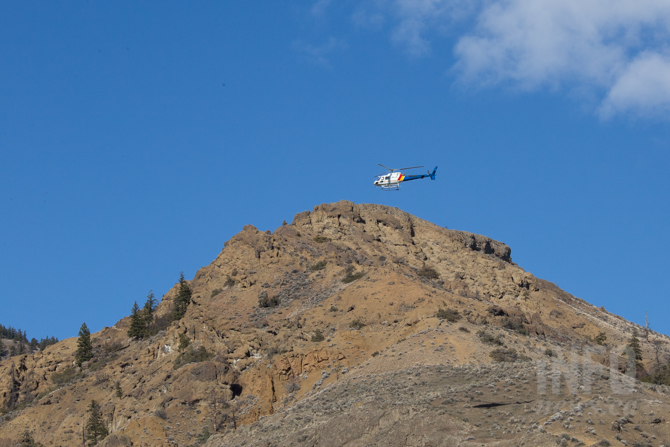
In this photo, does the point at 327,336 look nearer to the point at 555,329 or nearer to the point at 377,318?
the point at 377,318

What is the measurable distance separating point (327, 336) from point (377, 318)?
3710mm

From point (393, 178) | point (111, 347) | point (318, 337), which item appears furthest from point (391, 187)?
point (111, 347)

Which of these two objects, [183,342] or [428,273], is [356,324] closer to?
[183,342]

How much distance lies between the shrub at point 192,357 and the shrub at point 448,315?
15.5 m

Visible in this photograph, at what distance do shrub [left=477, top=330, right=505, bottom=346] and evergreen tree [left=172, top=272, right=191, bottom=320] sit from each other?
26218 millimetres

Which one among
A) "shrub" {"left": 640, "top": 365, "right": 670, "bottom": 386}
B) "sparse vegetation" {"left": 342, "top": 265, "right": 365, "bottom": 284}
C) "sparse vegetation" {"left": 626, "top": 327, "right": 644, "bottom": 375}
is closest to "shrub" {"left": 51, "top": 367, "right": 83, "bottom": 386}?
"sparse vegetation" {"left": 342, "top": 265, "right": 365, "bottom": 284}

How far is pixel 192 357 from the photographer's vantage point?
189ft

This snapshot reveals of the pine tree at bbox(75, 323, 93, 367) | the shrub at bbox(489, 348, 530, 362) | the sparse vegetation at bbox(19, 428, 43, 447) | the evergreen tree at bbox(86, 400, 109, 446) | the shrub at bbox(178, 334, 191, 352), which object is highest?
the pine tree at bbox(75, 323, 93, 367)

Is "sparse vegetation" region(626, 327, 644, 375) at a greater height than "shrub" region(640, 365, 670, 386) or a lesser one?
greater

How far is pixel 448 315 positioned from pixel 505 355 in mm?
5868

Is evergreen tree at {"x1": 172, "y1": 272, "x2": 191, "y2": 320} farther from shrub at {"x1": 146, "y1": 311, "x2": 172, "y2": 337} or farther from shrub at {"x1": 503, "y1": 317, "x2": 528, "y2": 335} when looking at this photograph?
shrub at {"x1": 503, "y1": 317, "x2": 528, "y2": 335}

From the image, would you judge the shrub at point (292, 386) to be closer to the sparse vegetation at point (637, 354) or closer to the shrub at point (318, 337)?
the shrub at point (318, 337)

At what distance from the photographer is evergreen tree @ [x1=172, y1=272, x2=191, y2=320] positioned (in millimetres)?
69000

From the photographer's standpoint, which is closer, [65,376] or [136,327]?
[65,376]
